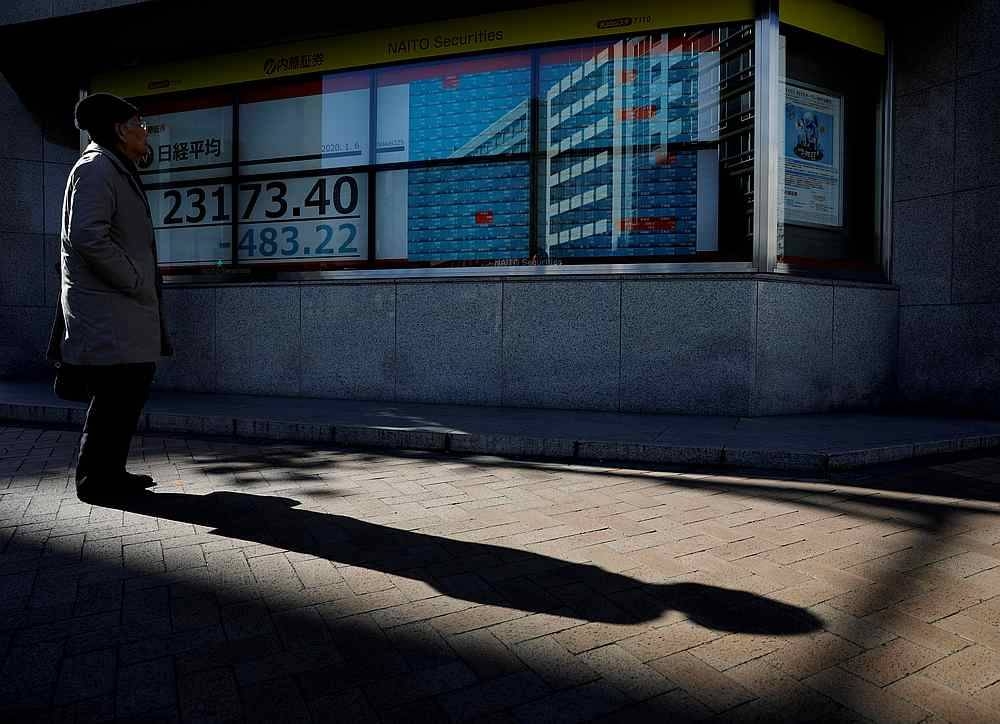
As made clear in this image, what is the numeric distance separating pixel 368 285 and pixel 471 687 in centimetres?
662

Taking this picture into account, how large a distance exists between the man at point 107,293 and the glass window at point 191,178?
5582mm

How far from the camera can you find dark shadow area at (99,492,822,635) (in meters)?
2.65

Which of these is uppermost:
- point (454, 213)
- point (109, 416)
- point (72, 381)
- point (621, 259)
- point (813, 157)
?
point (813, 157)

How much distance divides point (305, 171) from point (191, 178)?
1.76m

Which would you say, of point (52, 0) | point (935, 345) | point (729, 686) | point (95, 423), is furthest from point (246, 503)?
point (52, 0)

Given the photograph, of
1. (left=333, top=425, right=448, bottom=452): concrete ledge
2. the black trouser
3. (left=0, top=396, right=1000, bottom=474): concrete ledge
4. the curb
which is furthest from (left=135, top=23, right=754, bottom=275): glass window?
the black trouser

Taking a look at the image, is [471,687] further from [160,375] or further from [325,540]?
[160,375]

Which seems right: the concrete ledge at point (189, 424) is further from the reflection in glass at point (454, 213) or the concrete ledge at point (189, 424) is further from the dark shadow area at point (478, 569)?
the reflection in glass at point (454, 213)

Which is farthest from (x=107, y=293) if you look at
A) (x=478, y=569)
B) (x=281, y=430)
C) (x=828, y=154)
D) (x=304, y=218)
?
(x=828, y=154)

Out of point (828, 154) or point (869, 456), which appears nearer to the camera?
point (869, 456)

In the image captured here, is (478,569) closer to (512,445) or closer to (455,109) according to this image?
(512,445)

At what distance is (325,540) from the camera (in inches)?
138

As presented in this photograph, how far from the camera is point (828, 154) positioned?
8195mm

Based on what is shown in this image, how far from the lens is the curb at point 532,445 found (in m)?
5.27
